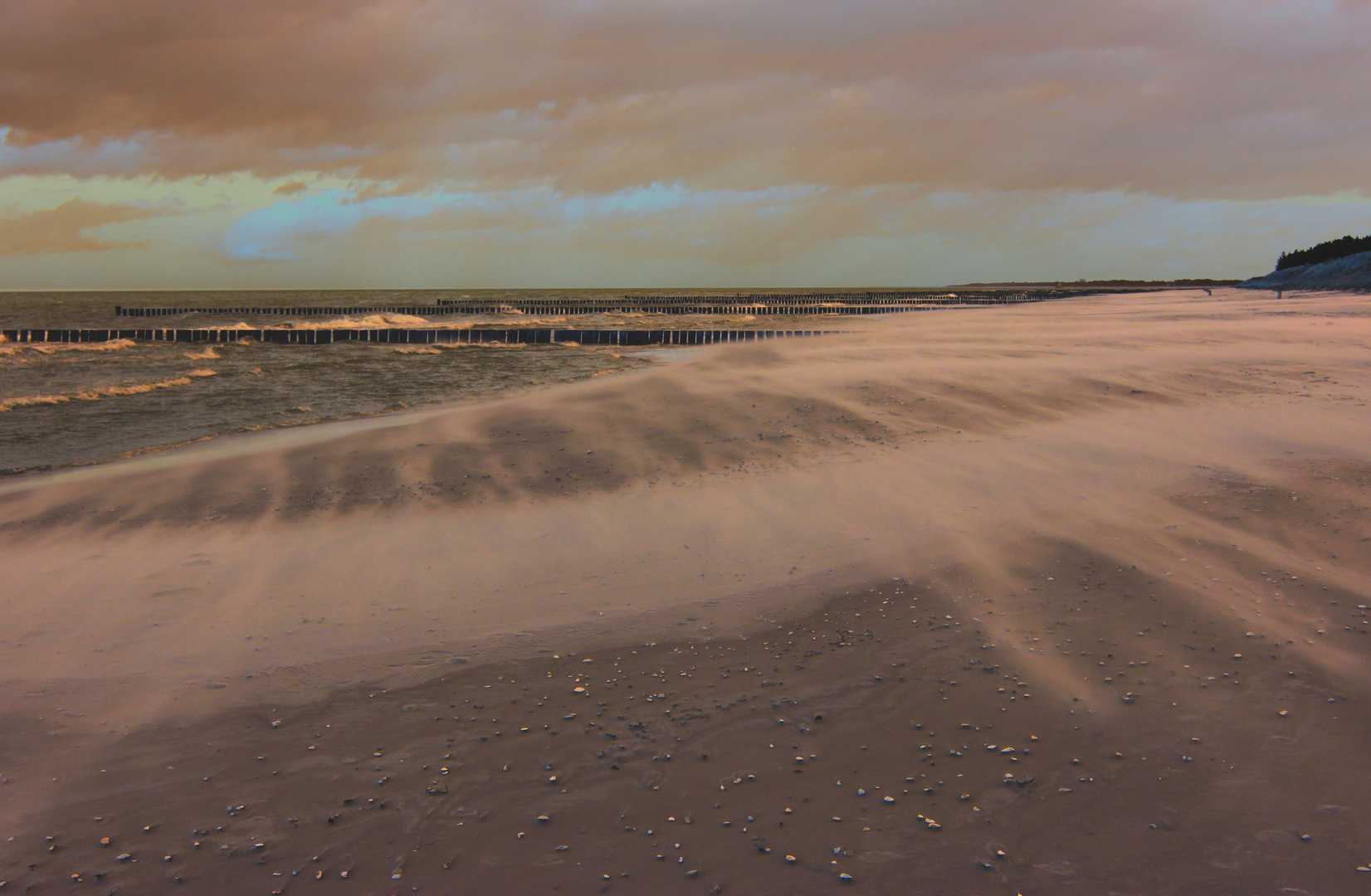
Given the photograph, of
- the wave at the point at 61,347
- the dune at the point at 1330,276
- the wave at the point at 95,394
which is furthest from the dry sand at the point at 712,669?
the dune at the point at 1330,276

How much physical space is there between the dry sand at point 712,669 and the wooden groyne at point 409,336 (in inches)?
940

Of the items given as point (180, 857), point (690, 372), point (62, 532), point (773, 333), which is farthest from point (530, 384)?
point (180, 857)

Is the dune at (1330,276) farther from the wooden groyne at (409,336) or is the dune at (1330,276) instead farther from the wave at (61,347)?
the wave at (61,347)

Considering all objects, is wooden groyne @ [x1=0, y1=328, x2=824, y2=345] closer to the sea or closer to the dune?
the sea

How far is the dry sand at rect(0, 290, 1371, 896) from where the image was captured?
11.0 ft

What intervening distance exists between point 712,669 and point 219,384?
2171cm

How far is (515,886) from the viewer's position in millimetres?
3182

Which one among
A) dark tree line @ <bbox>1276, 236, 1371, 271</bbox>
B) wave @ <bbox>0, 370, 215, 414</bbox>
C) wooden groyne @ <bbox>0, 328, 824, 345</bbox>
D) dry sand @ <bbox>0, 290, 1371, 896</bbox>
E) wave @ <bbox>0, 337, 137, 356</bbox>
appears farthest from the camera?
dark tree line @ <bbox>1276, 236, 1371, 271</bbox>

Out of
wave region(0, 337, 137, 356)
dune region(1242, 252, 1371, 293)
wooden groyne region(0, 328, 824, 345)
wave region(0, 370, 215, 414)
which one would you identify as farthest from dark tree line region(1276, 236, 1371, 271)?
wave region(0, 337, 137, 356)

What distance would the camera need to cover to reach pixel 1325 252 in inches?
2219

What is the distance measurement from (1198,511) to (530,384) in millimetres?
15828

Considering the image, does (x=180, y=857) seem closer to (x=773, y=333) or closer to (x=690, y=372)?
(x=690, y=372)

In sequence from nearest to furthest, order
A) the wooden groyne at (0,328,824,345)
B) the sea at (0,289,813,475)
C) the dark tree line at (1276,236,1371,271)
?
the sea at (0,289,813,475)
the wooden groyne at (0,328,824,345)
the dark tree line at (1276,236,1371,271)

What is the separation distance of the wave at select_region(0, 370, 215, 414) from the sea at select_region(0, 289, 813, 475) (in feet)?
0.12
